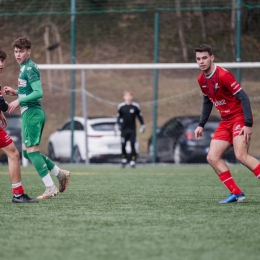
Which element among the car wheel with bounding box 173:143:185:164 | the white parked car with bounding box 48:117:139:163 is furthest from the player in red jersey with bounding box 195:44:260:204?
the white parked car with bounding box 48:117:139:163

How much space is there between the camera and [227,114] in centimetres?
726

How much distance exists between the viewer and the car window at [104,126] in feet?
56.9

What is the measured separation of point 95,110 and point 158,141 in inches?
227

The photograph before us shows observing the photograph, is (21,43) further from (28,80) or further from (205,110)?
(205,110)

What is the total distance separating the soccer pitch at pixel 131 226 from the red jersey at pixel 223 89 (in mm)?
1050

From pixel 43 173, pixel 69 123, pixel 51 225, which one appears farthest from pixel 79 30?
pixel 51 225

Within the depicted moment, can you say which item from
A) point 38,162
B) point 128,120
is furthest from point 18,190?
point 128,120

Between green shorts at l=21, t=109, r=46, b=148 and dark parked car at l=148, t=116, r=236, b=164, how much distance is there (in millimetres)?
Result: 9298

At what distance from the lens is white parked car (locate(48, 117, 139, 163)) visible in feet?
55.9

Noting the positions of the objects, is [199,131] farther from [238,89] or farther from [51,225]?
[51,225]

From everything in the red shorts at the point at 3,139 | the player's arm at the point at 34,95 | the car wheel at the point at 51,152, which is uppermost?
the player's arm at the point at 34,95

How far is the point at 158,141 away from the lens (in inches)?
672

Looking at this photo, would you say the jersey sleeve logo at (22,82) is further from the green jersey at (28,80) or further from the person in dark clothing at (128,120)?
the person in dark clothing at (128,120)

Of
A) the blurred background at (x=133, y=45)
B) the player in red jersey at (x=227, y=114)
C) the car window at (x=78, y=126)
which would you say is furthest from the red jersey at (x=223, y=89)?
the car window at (x=78, y=126)
